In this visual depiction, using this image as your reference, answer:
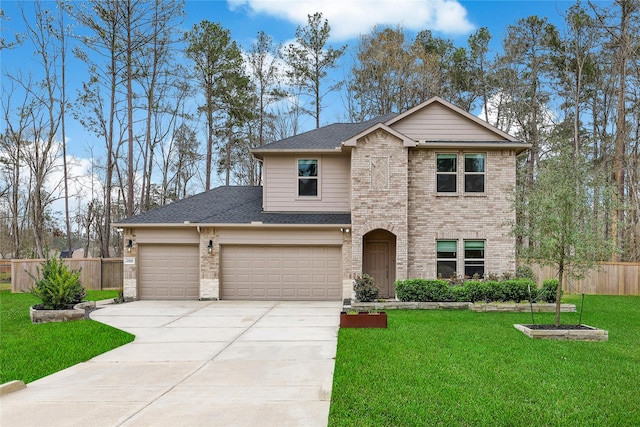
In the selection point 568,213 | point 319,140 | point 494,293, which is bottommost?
point 494,293

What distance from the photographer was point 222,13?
23.6 meters

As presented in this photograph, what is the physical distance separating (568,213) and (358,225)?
22.5 feet

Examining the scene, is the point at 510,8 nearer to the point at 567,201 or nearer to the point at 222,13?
the point at 222,13

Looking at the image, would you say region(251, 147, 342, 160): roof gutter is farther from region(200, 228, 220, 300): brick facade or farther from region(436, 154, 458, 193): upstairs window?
region(436, 154, 458, 193): upstairs window

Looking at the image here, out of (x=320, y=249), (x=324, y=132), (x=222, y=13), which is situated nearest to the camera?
(x=320, y=249)

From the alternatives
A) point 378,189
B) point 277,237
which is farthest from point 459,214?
point 277,237

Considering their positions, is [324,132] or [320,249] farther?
[324,132]

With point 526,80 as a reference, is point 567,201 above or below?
below

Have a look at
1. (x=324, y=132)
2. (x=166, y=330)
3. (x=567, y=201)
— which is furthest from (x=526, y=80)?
(x=166, y=330)

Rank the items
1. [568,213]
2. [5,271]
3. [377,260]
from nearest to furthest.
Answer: [568,213] < [377,260] < [5,271]

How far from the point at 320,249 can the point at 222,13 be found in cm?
1509

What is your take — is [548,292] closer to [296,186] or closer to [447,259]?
[447,259]

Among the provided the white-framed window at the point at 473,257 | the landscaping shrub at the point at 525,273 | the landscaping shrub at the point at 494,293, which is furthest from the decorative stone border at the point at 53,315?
the landscaping shrub at the point at 525,273

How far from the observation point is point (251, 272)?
15.8 metres
